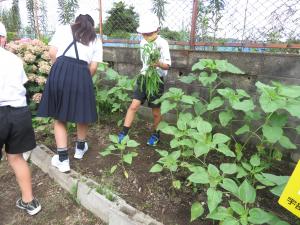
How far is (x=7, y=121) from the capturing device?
2273 millimetres

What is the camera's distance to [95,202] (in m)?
2.54

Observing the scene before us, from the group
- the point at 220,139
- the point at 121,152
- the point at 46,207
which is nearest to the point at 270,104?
the point at 220,139

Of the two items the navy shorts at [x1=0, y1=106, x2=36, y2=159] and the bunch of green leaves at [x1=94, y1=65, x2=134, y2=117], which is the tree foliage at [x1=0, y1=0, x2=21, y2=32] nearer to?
the bunch of green leaves at [x1=94, y1=65, x2=134, y2=117]

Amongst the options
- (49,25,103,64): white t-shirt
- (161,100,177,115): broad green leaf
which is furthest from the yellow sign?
(49,25,103,64): white t-shirt

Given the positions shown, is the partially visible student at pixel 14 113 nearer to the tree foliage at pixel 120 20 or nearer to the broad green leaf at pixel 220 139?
the broad green leaf at pixel 220 139

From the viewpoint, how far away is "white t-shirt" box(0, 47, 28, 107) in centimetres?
225

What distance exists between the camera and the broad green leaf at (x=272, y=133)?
219 centimetres

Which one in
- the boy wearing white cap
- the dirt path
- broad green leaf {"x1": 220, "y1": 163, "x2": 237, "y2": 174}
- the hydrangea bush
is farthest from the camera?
the hydrangea bush

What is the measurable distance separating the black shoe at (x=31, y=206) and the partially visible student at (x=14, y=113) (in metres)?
0.21

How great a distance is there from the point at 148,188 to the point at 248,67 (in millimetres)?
1770

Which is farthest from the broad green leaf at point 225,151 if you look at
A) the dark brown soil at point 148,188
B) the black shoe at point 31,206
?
the black shoe at point 31,206

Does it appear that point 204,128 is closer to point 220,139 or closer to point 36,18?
point 220,139

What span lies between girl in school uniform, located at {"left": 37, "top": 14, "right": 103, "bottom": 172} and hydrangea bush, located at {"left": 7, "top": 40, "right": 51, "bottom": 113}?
60.5 inches

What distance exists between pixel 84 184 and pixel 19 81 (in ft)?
3.61
